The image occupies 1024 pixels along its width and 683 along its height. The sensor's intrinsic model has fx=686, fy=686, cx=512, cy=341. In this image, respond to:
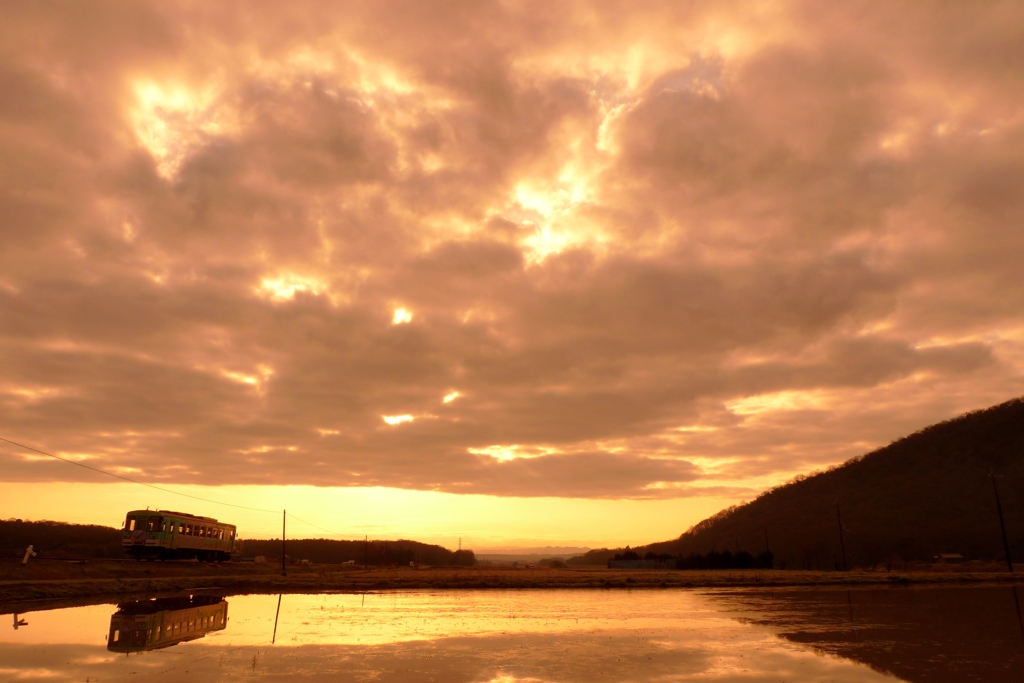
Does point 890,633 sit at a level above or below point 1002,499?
below

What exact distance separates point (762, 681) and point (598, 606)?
2746 centimetres

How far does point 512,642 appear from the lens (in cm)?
2645

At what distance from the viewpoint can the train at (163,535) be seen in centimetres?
6781

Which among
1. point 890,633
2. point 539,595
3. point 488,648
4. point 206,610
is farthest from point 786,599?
point 206,610

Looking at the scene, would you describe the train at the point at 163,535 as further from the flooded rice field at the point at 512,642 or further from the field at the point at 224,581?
the flooded rice field at the point at 512,642

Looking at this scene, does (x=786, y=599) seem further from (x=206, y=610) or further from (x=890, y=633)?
(x=206, y=610)

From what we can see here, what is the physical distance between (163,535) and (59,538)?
129 m

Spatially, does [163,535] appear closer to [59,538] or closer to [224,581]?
[224,581]

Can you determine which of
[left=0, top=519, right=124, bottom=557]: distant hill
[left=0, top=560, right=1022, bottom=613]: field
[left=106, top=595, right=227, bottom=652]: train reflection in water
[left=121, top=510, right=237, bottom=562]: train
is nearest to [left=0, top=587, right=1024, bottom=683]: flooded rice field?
[left=106, top=595, right=227, bottom=652]: train reflection in water

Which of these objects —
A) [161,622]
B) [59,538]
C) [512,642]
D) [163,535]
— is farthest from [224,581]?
[59,538]

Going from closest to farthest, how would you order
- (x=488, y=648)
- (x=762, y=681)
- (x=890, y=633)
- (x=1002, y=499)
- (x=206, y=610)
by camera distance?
(x=762, y=681)
(x=488, y=648)
(x=890, y=633)
(x=206, y=610)
(x=1002, y=499)

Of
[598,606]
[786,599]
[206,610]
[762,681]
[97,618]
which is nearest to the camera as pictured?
[762,681]

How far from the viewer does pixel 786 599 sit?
1954 inches

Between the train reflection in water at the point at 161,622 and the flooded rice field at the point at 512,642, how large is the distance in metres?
0.09
